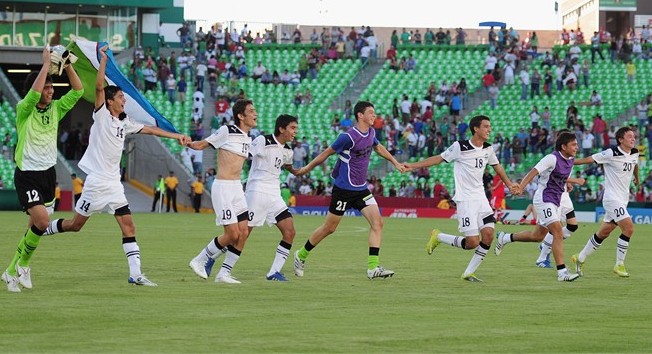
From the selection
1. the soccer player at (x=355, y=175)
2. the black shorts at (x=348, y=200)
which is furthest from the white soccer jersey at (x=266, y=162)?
the black shorts at (x=348, y=200)

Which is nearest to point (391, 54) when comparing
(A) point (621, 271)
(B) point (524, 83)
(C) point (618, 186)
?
(B) point (524, 83)

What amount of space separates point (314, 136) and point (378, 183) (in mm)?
4847

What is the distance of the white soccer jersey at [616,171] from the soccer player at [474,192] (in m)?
2.51

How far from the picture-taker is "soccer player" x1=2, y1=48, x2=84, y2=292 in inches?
556

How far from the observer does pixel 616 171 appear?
62.7ft

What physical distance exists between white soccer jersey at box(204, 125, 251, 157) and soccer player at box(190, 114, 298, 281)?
49 cm

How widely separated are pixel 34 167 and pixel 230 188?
2.67 metres

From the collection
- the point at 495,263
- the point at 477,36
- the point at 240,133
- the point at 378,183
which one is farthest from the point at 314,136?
the point at 240,133

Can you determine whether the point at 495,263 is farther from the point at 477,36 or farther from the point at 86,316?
the point at 477,36

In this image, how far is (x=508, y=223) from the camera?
43.6 metres

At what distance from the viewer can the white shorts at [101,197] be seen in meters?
14.7

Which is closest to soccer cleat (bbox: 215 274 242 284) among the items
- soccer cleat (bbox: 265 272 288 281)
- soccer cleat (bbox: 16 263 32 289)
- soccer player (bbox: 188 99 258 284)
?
soccer player (bbox: 188 99 258 284)

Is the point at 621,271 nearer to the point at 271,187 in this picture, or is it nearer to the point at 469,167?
the point at 469,167

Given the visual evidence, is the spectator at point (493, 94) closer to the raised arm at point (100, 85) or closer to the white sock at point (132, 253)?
the raised arm at point (100, 85)
